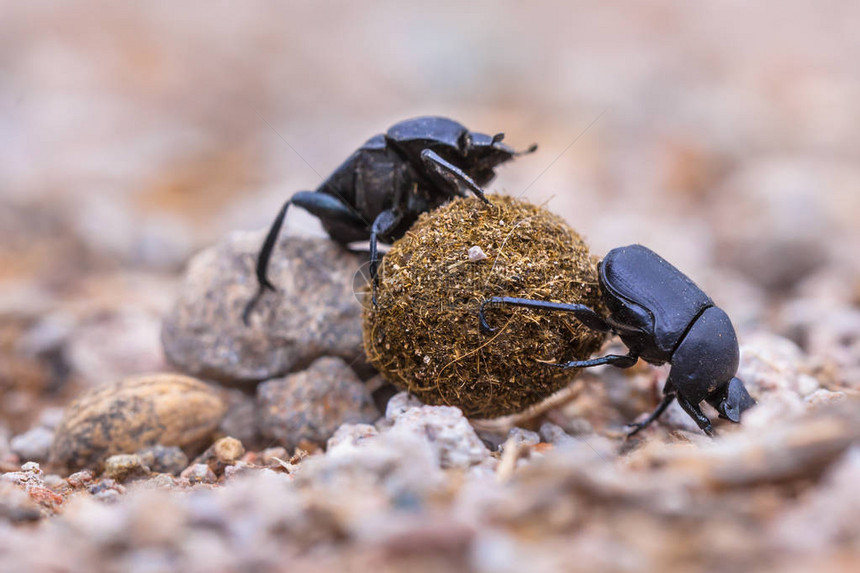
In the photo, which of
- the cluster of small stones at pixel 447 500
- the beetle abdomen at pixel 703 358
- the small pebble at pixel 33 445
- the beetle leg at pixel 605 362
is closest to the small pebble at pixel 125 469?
the cluster of small stones at pixel 447 500

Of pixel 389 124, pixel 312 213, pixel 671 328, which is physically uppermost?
pixel 389 124

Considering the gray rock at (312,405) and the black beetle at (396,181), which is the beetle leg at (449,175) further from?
the gray rock at (312,405)

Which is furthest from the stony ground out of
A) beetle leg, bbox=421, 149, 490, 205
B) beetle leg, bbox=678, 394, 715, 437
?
beetle leg, bbox=421, 149, 490, 205

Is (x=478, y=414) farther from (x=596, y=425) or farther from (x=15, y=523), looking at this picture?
(x=15, y=523)

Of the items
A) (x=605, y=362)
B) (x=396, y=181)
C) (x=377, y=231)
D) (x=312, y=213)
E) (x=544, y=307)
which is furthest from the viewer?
(x=312, y=213)

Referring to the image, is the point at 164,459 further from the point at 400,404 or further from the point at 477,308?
the point at 477,308

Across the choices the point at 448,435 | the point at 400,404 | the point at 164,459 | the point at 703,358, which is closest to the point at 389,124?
the point at 400,404
